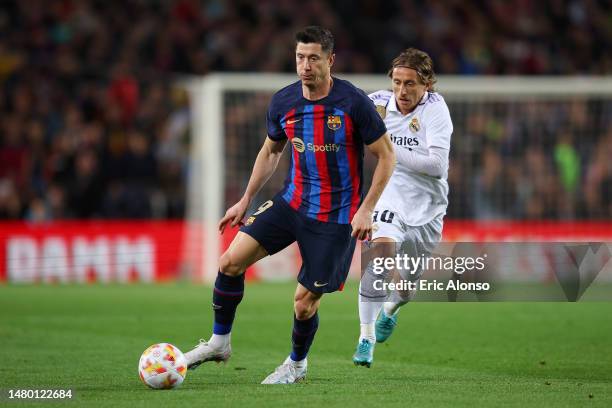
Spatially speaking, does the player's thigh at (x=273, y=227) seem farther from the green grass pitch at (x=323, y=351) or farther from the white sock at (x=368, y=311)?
the white sock at (x=368, y=311)

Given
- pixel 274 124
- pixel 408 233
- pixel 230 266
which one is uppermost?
pixel 274 124

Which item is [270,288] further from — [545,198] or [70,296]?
[545,198]

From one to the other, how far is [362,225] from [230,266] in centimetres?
96

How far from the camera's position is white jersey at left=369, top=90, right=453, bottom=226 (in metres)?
8.92

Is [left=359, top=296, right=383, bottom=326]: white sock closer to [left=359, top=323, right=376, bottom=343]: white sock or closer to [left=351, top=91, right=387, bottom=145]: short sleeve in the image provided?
[left=359, top=323, right=376, bottom=343]: white sock

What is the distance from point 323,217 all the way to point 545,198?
39.1 feet

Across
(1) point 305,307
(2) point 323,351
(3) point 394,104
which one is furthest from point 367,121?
(2) point 323,351

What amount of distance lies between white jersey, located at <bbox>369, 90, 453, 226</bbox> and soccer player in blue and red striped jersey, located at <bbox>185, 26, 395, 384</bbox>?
1347mm

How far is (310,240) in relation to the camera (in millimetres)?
7598

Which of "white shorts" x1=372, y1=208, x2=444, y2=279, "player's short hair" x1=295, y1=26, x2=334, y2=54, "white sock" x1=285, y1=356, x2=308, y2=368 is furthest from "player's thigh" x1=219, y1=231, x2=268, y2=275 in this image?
"white shorts" x1=372, y1=208, x2=444, y2=279

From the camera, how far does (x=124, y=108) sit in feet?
65.4

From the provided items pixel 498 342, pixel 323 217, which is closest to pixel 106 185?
pixel 498 342

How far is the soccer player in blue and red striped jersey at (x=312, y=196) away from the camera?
746cm

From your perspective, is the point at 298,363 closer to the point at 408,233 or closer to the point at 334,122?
the point at 334,122
